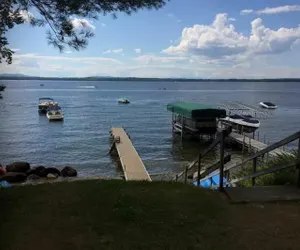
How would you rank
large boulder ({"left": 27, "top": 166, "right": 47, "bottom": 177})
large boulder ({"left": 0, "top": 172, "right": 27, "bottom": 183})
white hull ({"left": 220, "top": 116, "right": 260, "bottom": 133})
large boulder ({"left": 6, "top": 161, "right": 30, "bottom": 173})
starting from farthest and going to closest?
white hull ({"left": 220, "top": 116, "right": 260, "bottom": 133})
large boulder ({"left": 6, "top": 161, "right": 30, "bottom": 173})
large boulder ({"left": 27, "top": 166, "right": 47, "bottom": 177})
large boulder ({"left": 0, "top": 172, "right": 27, "bottom": 183})

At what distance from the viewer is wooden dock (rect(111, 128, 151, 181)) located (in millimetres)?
20844

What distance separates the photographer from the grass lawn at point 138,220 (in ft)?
15.3

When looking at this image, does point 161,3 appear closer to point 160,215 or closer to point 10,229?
point 160,215

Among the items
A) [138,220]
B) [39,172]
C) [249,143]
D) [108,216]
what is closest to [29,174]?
[39,172]

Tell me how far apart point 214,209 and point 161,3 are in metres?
3.53

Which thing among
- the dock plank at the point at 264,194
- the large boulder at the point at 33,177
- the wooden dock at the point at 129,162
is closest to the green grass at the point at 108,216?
the dock plank at the point at 264,194

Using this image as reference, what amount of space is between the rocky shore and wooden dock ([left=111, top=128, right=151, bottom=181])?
12.3 feet

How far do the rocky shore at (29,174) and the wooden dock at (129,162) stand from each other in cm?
376

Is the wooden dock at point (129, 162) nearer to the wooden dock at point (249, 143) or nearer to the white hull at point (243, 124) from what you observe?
the wooden dock at point (249, 143)

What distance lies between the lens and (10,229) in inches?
194

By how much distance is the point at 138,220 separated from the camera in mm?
5262

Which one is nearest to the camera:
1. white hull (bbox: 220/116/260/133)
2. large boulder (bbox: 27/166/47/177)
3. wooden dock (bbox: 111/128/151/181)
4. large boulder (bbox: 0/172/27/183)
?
wooden dock (bbox: 111/128/151/181)

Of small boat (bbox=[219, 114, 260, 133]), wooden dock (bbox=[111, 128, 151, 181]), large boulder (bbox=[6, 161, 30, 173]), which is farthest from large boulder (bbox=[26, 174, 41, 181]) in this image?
small boat (bbox=[219, 114, 260, 133])

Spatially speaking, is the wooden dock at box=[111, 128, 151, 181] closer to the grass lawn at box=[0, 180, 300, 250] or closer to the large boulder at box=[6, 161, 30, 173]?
the large boulder at box=[6, 161, 30, 173]
